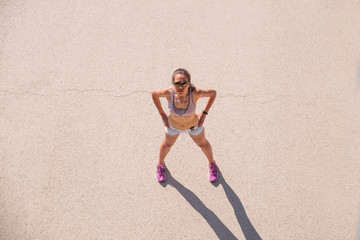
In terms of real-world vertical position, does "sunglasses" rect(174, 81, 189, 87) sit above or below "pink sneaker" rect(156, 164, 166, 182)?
above

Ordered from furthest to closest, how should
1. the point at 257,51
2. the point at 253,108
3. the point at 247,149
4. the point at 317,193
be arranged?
the point at 257,51 < the point at 253,108 < the point at 247,149 < the point at 317,193

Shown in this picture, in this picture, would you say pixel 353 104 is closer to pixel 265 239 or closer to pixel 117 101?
pixel 265 239

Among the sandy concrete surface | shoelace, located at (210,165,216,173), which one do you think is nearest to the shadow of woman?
the sandy concrete surface

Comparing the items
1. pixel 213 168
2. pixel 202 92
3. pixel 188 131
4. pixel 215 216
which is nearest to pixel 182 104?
pixel 202 92

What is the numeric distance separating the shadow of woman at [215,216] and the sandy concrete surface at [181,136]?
1 cm

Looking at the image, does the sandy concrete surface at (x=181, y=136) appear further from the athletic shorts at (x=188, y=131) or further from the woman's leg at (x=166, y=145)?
the athletic shorts at (x=188, y=131)

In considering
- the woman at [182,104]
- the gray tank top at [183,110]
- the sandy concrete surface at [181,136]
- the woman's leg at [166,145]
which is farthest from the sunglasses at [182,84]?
the sandy concrete surface at [181,136]

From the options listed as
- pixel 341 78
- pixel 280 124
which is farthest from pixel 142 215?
pixel 341 78

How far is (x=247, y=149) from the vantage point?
4.30 meters

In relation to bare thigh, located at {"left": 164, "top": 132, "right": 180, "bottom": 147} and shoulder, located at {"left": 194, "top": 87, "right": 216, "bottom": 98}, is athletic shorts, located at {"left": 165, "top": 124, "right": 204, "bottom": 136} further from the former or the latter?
shoulder, located at {"left": 194, "top": 87, "right": 216, "bottom": 98}

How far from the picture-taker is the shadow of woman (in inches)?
146

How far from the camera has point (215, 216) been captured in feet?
12.6

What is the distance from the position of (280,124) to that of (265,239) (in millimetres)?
1765

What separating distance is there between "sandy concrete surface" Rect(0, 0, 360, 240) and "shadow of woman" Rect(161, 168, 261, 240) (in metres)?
0.01
